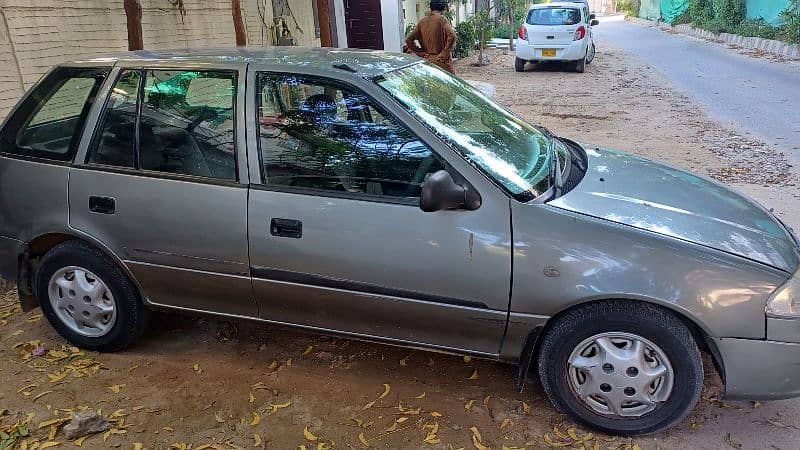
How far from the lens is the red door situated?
14.9 meters

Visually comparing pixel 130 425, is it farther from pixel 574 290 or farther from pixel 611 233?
pixel 611 233

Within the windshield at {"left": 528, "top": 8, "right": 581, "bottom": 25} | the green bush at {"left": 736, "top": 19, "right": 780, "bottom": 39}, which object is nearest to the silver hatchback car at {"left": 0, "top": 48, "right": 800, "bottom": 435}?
the windshield at {"left": 528, "top": 8, "right": 581, "bottom": 25}

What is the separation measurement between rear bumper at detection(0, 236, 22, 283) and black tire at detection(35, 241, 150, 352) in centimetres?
17

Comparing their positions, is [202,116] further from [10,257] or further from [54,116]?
[10,257]

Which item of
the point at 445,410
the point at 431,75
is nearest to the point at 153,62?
the point at 431,75

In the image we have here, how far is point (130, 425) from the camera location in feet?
9.66

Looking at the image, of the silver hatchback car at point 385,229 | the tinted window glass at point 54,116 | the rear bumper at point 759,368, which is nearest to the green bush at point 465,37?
the silver hatchback car at point 385,229

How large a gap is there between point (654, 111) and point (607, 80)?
13.5 feet

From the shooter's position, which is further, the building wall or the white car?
the white car

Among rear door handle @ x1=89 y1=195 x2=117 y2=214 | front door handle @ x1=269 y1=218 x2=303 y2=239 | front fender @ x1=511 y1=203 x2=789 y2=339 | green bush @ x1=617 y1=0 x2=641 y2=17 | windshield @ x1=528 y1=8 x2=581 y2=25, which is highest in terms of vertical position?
green bush @ x1=617 y1=0 x2=641 y2=17

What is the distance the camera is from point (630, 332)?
2.58 meters

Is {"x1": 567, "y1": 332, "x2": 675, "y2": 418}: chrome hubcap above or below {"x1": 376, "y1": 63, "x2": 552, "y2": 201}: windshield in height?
below

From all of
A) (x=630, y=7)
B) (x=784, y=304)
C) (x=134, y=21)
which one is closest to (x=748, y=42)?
(x=134, y=21)

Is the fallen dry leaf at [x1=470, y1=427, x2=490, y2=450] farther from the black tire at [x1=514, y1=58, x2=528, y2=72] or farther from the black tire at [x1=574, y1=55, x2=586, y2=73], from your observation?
the black tire at [x1=514, y1=58, x2=528, y2=72]
